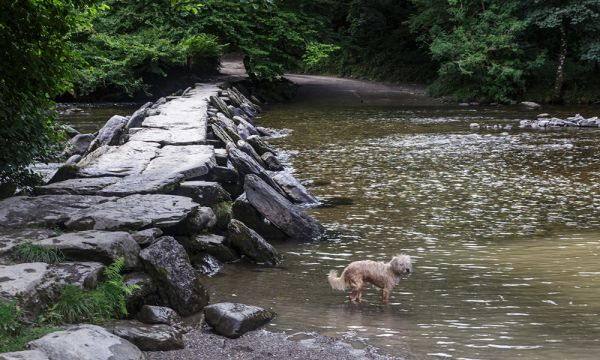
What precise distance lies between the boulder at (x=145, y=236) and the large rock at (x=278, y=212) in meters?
2.43

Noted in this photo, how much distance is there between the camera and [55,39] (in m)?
7.50

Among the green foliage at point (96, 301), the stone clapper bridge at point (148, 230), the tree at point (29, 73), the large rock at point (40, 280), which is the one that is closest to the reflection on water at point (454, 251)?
the stone clapper bridge at point (148, 230)

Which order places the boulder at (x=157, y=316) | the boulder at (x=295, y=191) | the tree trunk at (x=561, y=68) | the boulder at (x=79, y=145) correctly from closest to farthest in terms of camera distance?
the boulder at (x=157, y=316) < the boulder at (x=295, y=191) < the boulder at (x=79, y=145) < the tree trunk at (x=561, y=68)

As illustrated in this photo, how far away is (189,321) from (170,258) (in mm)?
583

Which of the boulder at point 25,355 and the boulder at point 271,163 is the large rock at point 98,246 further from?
the boulder at point 271,163

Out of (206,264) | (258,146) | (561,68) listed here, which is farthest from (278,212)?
(561,68)

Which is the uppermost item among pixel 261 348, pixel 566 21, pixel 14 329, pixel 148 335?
pixel 566 21

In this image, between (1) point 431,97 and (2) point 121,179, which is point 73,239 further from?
(1) point 431,97

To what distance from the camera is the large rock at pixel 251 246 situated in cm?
741

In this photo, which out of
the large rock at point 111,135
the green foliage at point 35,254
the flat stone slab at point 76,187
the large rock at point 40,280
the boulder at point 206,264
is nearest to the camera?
the large rock at point 40,280

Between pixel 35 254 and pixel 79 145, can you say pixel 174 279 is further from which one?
pixel 79 145

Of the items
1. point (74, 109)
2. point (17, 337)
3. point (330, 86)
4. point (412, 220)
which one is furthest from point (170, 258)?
point (330, 86)

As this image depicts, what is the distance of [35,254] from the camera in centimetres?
539

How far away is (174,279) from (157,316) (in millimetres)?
483
